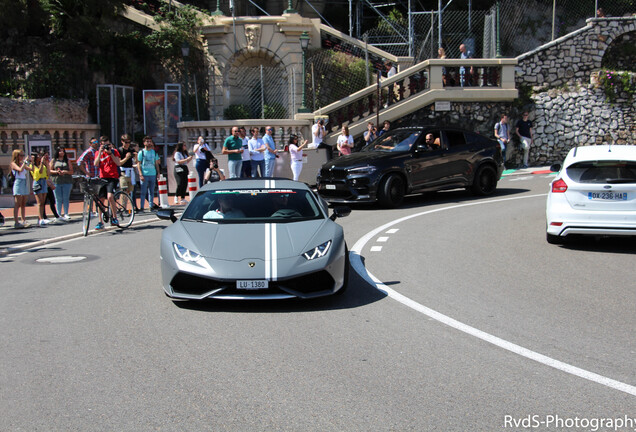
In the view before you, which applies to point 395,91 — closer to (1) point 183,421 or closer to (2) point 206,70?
(2) point 206,70

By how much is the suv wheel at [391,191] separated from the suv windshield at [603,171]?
5853 mm

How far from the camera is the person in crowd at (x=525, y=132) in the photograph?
2733 cm

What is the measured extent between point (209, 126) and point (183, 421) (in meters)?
21.9

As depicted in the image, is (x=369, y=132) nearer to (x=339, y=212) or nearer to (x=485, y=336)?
(x=339, y=212)

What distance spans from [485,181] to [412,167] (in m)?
2.82

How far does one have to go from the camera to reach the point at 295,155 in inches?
851

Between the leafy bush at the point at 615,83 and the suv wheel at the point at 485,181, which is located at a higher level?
the leafy bush at the point at 615,83

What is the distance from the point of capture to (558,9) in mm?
33906

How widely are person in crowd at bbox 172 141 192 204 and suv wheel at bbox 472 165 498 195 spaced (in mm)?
7334

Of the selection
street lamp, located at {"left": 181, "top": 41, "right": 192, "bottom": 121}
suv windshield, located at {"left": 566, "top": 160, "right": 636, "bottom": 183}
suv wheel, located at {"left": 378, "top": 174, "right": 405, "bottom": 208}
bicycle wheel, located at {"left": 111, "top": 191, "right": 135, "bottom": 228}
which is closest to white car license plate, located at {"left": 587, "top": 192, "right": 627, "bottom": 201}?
suv windshield, located at {"left": 566, "top": 160, "right": 636, "bottom": 183}

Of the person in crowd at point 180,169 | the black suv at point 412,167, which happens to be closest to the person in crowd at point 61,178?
the person in crowd at point 180,169

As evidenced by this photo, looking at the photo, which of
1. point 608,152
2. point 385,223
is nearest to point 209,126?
point 385,223

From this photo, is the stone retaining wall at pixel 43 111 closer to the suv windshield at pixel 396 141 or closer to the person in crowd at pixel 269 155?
the person in crowd at pixel 269 155

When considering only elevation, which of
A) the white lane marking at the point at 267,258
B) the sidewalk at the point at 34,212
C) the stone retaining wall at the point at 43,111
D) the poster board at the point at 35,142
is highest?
the stone retaining wall at the point at 43,111
